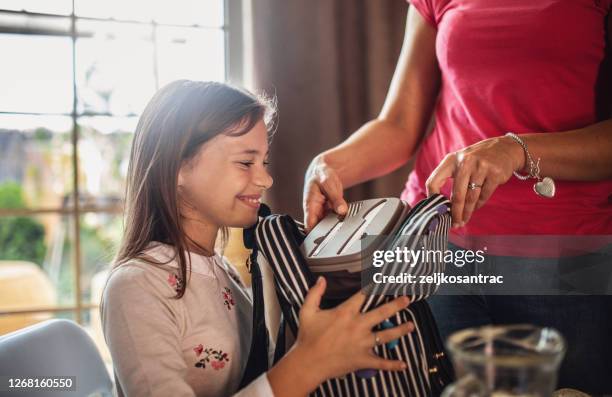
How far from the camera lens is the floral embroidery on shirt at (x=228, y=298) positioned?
115 cm

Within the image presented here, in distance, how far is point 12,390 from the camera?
3.16 feet

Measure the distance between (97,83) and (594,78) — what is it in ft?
5.85

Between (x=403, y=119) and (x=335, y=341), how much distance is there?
643 millimetres

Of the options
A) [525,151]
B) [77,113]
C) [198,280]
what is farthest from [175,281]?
[77,113]

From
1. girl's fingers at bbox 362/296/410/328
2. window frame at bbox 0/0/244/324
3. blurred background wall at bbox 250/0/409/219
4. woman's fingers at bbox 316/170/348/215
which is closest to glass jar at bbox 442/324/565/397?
girl's fingers at bbox 362/296/410/328

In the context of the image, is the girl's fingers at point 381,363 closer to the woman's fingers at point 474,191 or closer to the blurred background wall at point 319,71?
the woman's fingers at point 474,191

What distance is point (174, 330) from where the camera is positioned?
972 millimetres

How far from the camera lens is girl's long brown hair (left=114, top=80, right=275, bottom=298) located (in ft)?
3.70

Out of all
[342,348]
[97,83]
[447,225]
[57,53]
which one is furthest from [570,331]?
[57,53]

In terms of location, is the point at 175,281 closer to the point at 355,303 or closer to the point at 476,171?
the point at 355,303

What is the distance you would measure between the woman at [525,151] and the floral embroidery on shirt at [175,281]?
260 mm

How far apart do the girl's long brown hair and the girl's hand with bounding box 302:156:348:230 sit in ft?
0.58

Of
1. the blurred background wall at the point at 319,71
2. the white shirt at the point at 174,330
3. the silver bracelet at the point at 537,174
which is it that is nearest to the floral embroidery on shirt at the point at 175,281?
the white shirt at the point at 174,330

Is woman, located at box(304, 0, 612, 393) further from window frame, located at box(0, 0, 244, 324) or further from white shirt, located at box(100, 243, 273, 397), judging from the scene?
window frame, located at box(0, 0, 244, 324)
